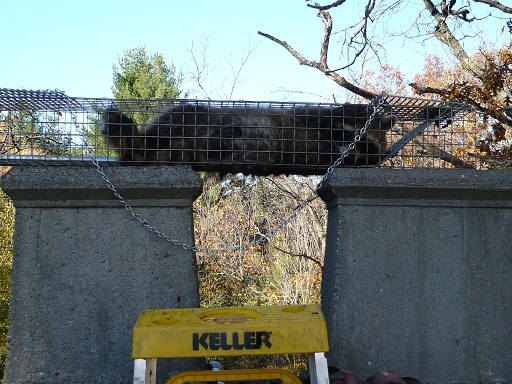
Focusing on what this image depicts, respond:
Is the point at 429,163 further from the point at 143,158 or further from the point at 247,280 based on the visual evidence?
the point at 247,280

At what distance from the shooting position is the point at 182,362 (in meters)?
2.48

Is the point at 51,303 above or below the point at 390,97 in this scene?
below

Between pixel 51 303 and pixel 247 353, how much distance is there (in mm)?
1178

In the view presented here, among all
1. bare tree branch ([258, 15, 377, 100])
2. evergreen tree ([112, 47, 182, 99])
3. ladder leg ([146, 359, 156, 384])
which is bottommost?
ladder leg ([146, 359, 156, 384])

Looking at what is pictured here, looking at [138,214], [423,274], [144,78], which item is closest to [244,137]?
[138,214]

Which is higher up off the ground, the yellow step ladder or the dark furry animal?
the dark furry animal

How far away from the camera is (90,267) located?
8.27ft

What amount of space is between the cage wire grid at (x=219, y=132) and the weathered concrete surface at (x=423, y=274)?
0.91ft

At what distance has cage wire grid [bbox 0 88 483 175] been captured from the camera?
271 centimetres

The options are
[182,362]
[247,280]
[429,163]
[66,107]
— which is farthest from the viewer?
[247,280]

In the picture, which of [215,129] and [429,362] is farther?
[215,129]

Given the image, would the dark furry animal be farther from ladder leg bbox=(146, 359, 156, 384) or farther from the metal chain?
ladder leg bbox=(146, 359, 156, 384)

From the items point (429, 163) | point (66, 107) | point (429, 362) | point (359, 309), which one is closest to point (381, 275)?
point (359, 309)

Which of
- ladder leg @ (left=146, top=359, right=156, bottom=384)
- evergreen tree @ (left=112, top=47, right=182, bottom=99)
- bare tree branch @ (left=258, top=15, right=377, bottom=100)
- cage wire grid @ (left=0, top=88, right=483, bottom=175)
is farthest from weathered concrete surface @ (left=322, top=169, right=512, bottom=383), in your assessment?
evergreen tree @ (left=112, top=47, right=182, bottom=99)
